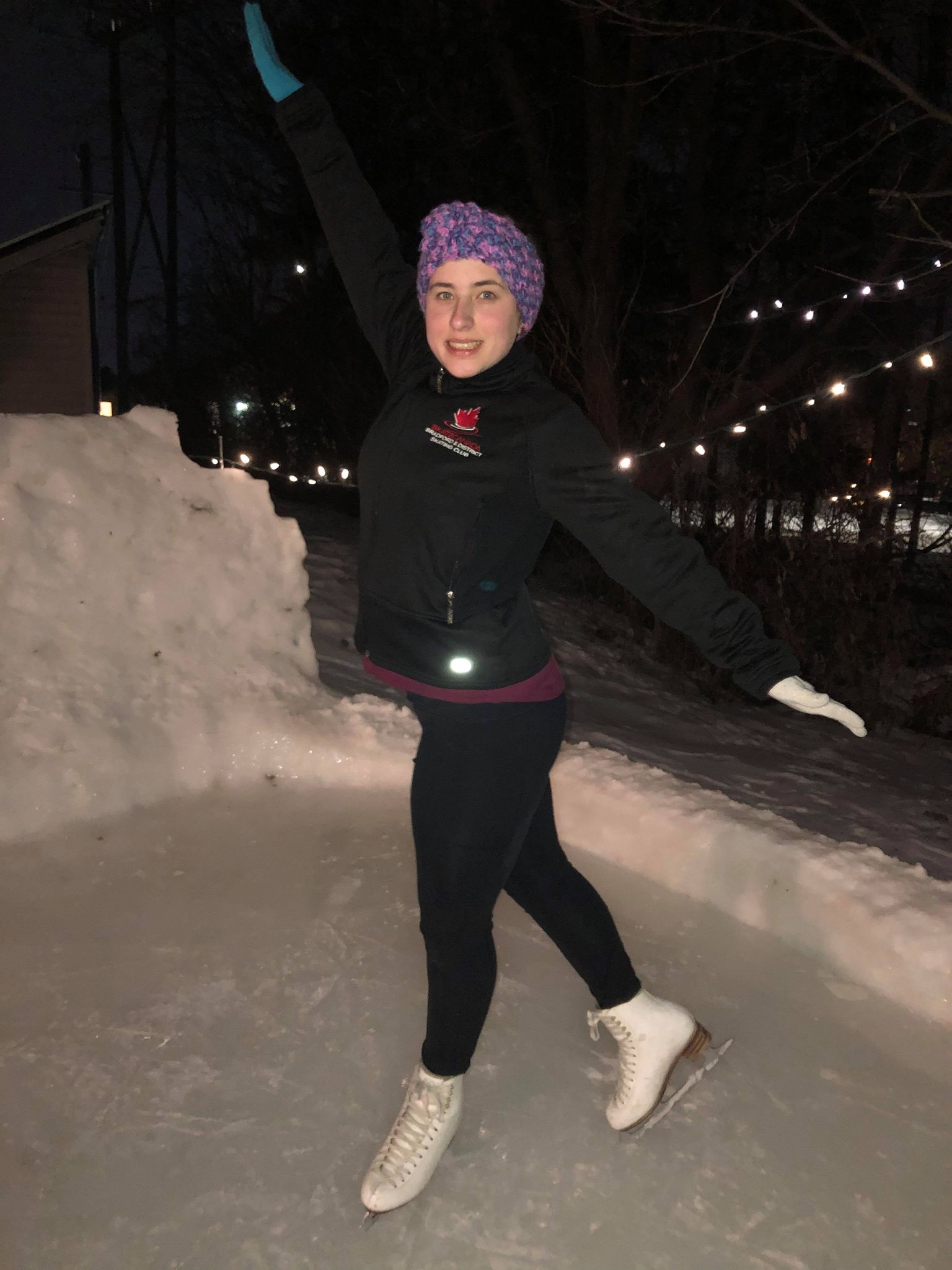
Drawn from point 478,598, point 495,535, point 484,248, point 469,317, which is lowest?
point 478,598

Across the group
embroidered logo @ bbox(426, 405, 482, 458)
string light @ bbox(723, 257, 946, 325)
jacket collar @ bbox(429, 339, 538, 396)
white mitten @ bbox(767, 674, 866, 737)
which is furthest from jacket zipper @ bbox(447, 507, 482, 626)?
string light @ bbox(723, 257, 946, 325)

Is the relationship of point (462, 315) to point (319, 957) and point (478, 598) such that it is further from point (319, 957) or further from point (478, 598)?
point (319, 957)

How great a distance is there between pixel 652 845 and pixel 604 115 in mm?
6459

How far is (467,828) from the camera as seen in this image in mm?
1543

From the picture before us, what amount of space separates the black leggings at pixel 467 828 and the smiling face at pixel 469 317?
61cm

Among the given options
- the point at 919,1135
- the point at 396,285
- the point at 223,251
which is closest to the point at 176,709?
the point at 396,285

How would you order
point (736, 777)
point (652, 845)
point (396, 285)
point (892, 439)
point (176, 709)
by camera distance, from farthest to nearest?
point (892, 439) < point (736, 777) < point (176, 709) < point (652, 845) < point (396, 285)

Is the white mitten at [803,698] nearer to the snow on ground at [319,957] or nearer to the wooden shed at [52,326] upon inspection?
the snow on ground at [319,957]

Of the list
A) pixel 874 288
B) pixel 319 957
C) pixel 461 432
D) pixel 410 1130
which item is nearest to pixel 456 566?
pixel 461 432

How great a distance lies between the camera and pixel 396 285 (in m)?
1.83

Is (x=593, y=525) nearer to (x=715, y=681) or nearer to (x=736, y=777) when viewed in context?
(x=736, y=777)

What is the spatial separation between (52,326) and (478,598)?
11526 millimetres

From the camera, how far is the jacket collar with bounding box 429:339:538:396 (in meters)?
1.56

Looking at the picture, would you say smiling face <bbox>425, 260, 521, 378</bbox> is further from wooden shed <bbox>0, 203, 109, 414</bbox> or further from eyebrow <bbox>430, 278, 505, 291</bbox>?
wooden shed <bbox>0, 203, 109, 414</bbox>
